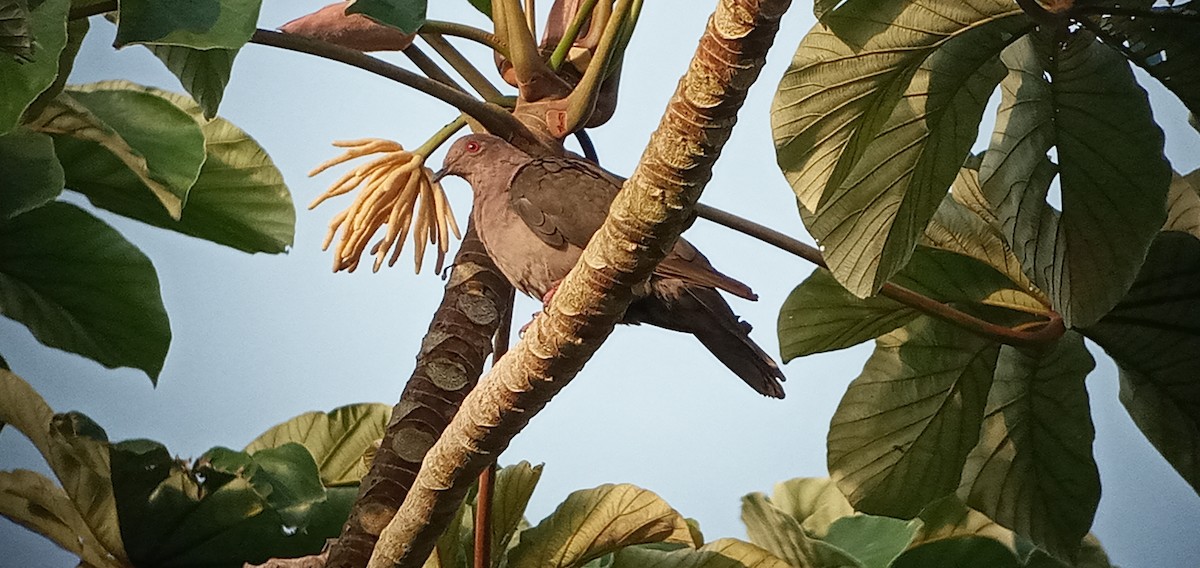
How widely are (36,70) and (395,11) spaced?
0.26m

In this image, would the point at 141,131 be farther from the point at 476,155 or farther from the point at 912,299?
the point at 912,299

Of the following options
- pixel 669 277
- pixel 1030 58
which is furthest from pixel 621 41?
pixel 1030 58

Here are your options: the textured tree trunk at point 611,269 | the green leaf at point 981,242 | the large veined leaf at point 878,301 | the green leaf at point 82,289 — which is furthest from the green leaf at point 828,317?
the green leaf at point 82,289

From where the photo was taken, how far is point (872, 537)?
4.05 feet

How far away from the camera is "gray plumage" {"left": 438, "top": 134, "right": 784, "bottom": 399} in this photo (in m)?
0.90

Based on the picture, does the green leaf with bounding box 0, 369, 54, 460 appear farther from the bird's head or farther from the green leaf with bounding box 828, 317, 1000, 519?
the green leaf with bounding box 828, 317, 1000, 519

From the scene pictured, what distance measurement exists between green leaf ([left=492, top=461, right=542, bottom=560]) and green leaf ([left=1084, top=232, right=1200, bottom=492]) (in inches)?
22.2

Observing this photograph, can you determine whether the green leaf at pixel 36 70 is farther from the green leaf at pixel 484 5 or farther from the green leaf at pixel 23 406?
the green leaf at pixel 484 5

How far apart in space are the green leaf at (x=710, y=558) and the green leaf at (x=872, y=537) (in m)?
0.14

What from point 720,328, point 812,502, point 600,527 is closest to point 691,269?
point 720,328

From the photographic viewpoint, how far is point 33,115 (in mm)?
1007

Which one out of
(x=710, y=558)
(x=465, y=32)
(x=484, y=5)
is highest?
(x=484, y=5)

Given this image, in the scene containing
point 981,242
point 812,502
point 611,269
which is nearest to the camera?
point 611,269

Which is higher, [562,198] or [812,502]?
[562,198]
